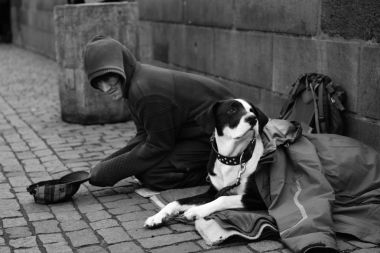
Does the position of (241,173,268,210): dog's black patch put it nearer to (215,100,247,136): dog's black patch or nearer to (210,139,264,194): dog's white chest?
(210,139,264,194): dog's white chest

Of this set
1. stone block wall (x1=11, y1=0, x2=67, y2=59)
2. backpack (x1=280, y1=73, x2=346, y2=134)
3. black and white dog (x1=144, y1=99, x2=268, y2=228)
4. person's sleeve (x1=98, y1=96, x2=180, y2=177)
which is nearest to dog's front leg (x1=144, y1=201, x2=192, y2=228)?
black and white dog (x1=144, y1=99, x2=268, y2=228)

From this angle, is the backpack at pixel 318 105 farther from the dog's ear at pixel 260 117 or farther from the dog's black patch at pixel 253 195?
the dog's black patch at pixel 253 195

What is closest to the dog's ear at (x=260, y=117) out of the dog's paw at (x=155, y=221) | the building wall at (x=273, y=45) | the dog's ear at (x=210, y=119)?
the dog's ear at (x=210, y=119)

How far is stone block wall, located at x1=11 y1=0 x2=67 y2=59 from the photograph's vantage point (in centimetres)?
1681

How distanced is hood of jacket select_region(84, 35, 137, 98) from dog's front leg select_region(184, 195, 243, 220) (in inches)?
47.9

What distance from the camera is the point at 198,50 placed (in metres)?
8.69

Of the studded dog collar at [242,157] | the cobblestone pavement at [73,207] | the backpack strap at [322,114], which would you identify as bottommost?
the cobblestone pavement at [73,207]

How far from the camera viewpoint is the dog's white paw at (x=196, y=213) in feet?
14.9

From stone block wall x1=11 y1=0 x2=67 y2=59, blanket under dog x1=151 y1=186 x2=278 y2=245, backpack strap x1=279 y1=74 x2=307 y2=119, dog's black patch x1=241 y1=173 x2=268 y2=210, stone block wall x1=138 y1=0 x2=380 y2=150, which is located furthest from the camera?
stone block wall x1=11 y1=0 x2=67 y2=59

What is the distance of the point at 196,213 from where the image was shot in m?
4.55

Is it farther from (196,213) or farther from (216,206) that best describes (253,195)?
(196,213)

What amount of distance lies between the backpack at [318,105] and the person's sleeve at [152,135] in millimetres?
1081

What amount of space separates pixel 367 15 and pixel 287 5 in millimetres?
1321

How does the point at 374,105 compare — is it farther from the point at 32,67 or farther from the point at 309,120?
the point at 32,67
